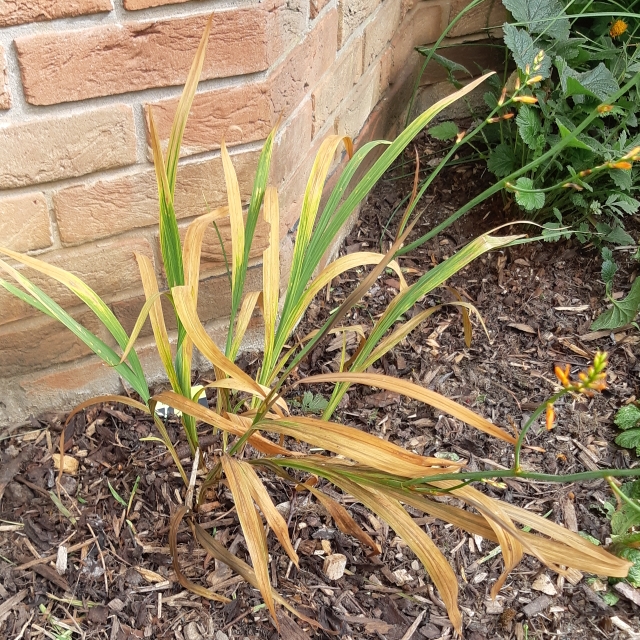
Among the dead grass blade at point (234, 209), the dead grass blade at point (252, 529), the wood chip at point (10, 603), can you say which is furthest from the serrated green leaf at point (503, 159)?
the wood chip at point (10, 603)

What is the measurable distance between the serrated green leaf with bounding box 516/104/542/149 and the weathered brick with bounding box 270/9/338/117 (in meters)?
0.40

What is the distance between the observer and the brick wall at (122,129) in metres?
0.88

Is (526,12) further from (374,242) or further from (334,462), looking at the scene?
(334,462)

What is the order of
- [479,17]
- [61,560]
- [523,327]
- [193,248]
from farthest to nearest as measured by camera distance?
1. [479,17]
2. [523,327]
3. [61,560]
4. [193,248]

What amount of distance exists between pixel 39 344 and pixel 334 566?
2.05 feet

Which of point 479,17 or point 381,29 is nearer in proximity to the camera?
point 381,29

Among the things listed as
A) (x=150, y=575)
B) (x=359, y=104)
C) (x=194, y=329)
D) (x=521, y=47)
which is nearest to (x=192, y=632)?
(x=150, y=575)

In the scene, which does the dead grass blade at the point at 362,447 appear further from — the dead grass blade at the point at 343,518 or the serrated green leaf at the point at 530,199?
the serrated green leaf at the point at 530,199

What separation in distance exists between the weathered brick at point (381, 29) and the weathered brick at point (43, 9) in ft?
2.23

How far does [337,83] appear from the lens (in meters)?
1.28

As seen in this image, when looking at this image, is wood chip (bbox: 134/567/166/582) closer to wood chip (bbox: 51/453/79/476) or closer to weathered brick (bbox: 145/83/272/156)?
wood chip (bbox: 51/453/79/476)

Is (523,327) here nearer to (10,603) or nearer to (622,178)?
(622,178)

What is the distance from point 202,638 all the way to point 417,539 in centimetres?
37

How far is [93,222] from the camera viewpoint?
40.6 inches
